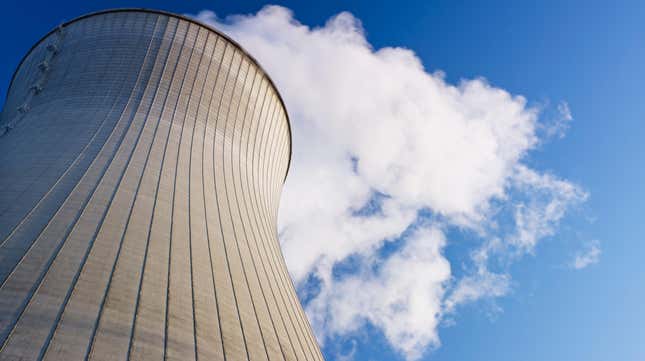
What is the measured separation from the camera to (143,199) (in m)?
5.33

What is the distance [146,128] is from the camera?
6.61 meters

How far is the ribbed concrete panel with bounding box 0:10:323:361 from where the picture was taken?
148 inches

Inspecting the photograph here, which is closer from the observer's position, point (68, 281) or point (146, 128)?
point (68, 281)

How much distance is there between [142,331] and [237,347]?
83 cm

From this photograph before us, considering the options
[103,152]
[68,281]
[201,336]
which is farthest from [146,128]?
[201,336]

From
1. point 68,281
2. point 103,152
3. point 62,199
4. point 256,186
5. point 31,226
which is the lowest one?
point 68,281

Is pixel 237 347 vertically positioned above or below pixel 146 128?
below

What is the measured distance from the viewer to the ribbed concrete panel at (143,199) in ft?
12.3

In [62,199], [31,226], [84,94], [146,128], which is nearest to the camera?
[31,226]

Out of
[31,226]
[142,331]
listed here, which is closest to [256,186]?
[31,226]

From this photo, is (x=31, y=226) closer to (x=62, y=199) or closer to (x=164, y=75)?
(x=62, y=199)

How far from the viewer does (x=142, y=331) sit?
3.71 metres

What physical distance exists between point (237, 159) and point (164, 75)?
1716 mm

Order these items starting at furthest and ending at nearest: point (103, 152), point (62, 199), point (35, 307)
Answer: point (103, 152)
point (62, 199)
point (35, 307)
